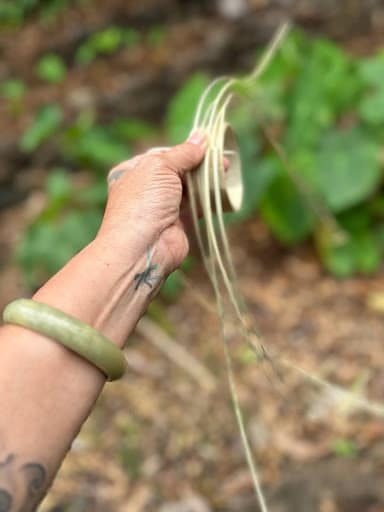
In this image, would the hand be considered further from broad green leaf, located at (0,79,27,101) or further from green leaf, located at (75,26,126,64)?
green leaf, located at (75,26,126,64)

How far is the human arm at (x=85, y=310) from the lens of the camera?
0.65 meters

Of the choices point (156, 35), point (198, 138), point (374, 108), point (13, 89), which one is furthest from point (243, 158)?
point (156, 35)

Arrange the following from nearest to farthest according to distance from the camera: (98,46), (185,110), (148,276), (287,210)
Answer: (148,276) → (287,210) → (185,110) → (98,46)

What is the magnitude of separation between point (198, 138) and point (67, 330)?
18.2 inches

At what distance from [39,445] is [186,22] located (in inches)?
162

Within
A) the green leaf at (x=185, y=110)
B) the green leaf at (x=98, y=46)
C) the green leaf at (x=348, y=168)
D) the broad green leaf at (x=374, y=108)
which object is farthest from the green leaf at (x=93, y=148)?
the green leaf at (x=98, y=46)

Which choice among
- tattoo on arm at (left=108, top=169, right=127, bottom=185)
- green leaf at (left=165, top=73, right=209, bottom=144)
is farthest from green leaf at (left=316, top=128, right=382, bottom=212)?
tattoo on arm at (left=108, top=169, right=127, bottom=185)

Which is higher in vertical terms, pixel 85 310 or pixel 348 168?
pixel 348 168

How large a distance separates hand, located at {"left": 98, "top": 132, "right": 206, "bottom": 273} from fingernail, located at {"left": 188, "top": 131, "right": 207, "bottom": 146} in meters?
0.04

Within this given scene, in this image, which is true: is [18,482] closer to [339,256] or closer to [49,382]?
[49,382]

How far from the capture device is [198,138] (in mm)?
1045

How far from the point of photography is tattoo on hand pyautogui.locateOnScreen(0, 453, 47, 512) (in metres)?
0.64

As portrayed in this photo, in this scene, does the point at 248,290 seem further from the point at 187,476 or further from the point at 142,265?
the point at 142,265

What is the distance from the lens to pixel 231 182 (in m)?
1.17
